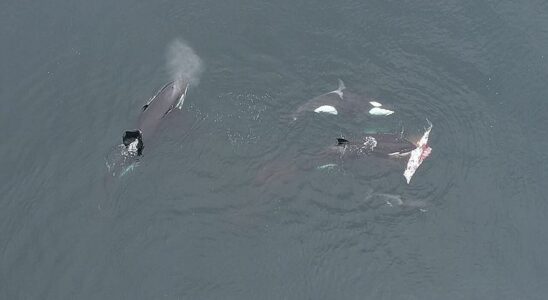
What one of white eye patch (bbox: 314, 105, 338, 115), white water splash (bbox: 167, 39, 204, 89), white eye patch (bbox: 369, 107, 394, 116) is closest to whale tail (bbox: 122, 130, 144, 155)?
white water splash (bbox: 167, 39, 204, 89)

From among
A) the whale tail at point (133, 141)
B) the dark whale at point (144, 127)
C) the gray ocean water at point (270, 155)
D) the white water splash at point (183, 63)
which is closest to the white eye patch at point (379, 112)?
the gray ocean water at point (270, 155)

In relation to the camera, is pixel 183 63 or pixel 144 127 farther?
pixel 183 63

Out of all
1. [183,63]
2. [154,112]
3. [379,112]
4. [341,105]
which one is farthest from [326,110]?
[154,112]

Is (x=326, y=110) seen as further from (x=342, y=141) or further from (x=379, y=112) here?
(x=379, y=112)

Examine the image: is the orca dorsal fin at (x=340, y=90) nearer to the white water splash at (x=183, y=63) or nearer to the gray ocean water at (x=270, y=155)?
the gray ocean water at (x=270, y=155)

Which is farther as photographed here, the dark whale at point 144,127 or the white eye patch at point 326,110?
the white eye patch at point 326,110

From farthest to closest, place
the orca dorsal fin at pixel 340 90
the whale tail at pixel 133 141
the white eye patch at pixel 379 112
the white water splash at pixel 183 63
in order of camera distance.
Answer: the white water splash at pixel 183 63 → the orca dorsal fin at pixel 340 90 → the white eye patch at pixel 379 112 → the whale tail at pixel 133 141
